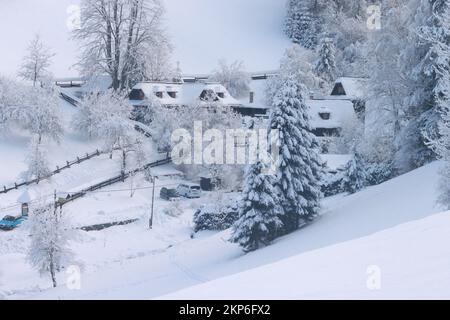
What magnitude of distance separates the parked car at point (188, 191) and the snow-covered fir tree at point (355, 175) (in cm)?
944

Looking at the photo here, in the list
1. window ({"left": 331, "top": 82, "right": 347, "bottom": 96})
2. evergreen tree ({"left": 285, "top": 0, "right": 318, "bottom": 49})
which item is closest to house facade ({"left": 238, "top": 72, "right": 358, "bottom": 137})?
window ({"left": 331, "top": 82, "right": 347, "bottom": 96})

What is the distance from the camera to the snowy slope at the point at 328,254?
612 centimetres

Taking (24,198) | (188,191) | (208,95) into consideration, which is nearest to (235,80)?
(208,95)

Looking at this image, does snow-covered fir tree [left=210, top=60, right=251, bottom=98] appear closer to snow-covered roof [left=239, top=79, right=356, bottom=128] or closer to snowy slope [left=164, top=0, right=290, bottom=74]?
snow-covered roof [left=239, top=79, right=356, bottom=128]

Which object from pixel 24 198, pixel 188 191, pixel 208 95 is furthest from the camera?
pixel 208 95

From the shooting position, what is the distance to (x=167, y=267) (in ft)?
78.1

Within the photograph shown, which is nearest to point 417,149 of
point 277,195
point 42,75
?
→ point 277,195

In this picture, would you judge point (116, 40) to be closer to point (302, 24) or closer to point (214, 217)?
point (214, 217)

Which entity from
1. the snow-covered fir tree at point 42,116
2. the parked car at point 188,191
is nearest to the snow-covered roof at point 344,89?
the parked car at point 188,191

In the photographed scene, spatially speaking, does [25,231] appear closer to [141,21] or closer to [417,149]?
[417,149]

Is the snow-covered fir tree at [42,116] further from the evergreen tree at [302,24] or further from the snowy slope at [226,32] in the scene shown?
the evergreen tree at [302,24]

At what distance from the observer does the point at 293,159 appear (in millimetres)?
25562

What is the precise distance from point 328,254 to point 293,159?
18248 millimetres

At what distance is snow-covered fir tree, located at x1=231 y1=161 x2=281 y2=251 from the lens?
2436 cm
